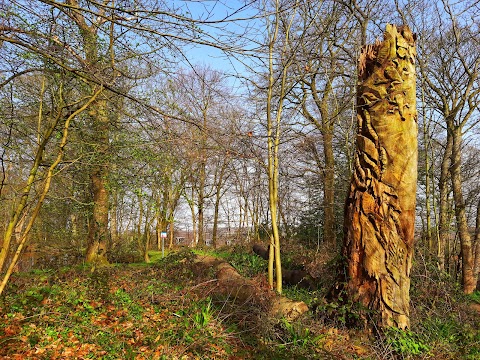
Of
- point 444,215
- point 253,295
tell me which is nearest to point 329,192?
point 444,215

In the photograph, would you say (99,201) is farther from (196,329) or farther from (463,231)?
(463,231)

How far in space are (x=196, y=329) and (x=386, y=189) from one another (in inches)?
128

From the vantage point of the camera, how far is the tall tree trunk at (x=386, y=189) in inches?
170

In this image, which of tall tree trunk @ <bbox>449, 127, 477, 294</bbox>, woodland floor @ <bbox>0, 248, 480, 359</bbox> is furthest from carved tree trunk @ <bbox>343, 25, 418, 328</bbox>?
tall tree trunk @ <bbox>449, 127, 477, 294</bbox>

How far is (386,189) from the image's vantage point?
4.43 metres

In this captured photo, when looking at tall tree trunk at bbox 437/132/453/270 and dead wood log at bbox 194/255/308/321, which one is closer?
dead wood log at bbox 194/255/308/321

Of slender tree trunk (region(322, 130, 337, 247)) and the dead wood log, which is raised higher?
slender tree trunk (region(322, 130, 337, 247))

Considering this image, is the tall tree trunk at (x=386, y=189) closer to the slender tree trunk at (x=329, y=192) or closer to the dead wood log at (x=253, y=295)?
the dead wood log at (x=253, y=295)

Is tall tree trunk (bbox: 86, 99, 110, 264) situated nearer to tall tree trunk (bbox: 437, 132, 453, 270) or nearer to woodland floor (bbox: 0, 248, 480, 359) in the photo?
woodland floor (bbox: 0, 248, 480, 359)

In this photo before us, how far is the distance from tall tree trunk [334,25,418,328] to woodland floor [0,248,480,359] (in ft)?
1.21

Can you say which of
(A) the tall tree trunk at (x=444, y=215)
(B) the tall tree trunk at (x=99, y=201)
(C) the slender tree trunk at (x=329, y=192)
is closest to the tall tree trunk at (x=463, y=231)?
(A) the tall tree trunk at (x=444, y=215)

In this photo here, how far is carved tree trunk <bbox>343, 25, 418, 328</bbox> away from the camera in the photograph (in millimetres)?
4328

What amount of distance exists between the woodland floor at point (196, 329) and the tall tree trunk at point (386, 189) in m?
0.37

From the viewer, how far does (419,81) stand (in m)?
8.80
